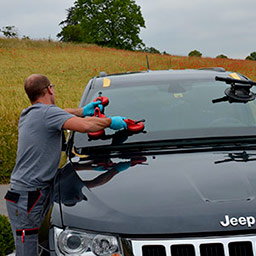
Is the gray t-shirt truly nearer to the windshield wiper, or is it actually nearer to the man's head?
the man's head

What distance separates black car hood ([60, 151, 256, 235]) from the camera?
2.23 m

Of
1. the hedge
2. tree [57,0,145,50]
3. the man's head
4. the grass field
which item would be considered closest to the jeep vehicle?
the man's head

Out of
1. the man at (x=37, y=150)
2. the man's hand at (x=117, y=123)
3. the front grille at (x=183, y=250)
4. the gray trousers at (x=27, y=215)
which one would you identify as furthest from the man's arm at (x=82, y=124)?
the front grille at (x=183, y=250)

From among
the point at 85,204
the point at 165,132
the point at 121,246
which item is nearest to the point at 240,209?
the point at 121,246

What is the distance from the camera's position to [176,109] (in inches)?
146

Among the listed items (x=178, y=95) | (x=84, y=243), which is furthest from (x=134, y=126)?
(x=84, y=243)

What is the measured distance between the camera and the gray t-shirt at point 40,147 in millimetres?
3159

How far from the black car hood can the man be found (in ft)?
0.99

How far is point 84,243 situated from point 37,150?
1030 mm

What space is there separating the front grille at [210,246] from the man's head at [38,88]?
1537mm

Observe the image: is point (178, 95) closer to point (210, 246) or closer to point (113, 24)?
point (210, 246)

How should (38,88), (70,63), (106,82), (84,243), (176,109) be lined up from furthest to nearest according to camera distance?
1. (70,63)
2. (106,82)
3. (176,109)
4. (38,88)
5. (84,243)

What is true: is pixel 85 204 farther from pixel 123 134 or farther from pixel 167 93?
pixel 167 93

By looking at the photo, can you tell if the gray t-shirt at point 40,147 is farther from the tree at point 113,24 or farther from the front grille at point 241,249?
the tree at point 113,24
